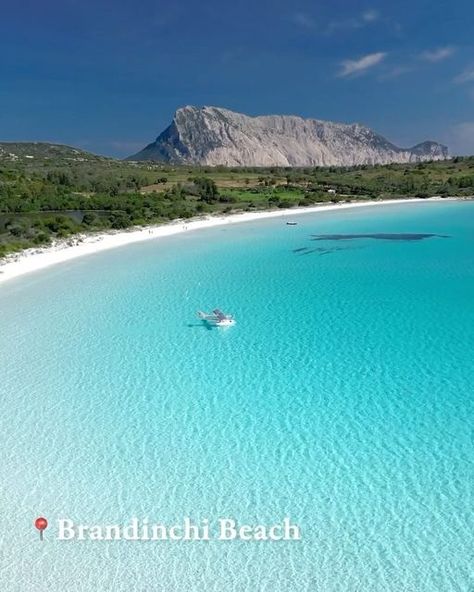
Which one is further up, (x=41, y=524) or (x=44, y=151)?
(x=44, y=151)

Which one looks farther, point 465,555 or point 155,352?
point 155,352

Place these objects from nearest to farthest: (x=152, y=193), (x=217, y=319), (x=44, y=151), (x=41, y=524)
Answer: (x=41, y=524)
(x=217, y=319)
(x=152, y=193)
(x=44, y=151)

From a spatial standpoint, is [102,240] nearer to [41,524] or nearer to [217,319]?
[217,319]

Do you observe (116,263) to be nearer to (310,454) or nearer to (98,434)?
(98,434)

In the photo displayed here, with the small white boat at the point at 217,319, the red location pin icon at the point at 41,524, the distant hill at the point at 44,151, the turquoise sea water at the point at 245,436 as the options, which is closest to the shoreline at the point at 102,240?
the turquoise sea water at the point at 245,436

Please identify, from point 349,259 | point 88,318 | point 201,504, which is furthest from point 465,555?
point 349,259

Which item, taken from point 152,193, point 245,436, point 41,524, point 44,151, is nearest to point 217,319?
point 245,436

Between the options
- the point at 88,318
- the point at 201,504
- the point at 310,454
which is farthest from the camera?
the point at 88,318

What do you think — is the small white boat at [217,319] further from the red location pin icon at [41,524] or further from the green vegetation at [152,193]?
the green vegetation at [152,193]
